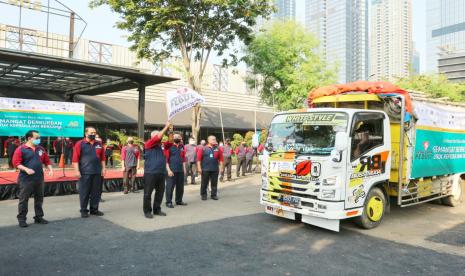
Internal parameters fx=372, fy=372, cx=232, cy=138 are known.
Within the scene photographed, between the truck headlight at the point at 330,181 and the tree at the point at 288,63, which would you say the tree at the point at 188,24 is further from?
the truck headlight at the point at 330,181

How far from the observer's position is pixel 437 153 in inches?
352

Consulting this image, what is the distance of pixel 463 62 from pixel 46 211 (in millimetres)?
142473

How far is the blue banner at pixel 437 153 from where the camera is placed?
27.0 ft

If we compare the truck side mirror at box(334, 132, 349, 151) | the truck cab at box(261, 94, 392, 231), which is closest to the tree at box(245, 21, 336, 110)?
the truck cab at box(261, 94, 392, 231)

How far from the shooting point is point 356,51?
84688 millimetres

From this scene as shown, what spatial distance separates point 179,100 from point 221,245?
3410 millimetres

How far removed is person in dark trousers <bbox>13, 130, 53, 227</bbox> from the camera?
23.2ft

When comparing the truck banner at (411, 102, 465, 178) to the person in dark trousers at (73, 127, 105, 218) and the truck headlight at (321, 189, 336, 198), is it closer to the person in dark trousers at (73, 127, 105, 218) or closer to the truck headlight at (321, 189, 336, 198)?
the truck headlight at (321, 189, 336, 198)

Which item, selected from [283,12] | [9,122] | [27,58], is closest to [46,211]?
[9,122]

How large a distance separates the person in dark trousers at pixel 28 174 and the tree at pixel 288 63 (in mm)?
19930

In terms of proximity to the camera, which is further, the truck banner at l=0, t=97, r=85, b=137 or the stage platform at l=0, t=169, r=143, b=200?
the truck banner at l=0, t=97, r=85, b=137

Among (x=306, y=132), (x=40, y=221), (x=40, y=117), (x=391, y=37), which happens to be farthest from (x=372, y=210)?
(x=391, y=37)

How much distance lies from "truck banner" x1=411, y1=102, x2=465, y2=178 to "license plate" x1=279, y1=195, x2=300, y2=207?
288cm

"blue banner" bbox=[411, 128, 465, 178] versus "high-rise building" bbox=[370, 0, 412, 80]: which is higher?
"high-rise building" bbox=[370, 0, 412, 80]
